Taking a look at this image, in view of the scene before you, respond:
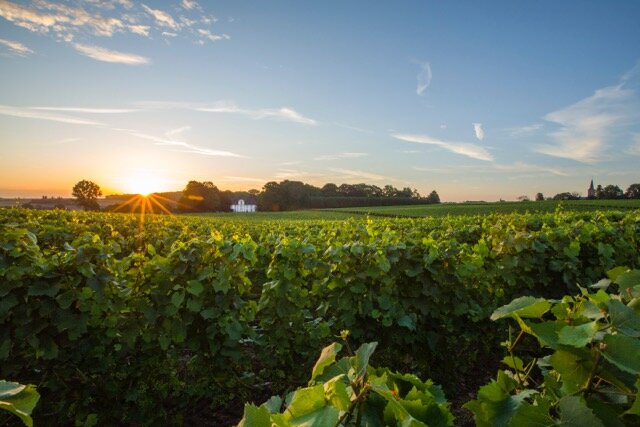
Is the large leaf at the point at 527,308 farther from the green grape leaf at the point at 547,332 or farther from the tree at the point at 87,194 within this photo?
the tree at the point at 87,194

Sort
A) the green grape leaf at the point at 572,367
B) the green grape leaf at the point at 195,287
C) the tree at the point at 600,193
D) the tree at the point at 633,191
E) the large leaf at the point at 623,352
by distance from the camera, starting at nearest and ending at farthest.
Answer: the large leaf at the point at 623,352, the green grape leaf at the point at 572,367, the green grape leaf at the point at 195,287, the tree at the point at 600,193, the tree at the point at 633,191

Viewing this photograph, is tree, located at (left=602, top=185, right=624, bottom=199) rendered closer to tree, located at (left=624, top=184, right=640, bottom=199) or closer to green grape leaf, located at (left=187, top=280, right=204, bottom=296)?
tree, located at (left=624, top=184, right=640, bottom=199)

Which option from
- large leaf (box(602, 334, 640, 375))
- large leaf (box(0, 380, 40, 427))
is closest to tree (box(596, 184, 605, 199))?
large leaf (box(602, 334, 640, 375))

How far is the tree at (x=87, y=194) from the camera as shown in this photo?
10700 cm

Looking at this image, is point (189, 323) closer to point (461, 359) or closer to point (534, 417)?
point (461, 359)

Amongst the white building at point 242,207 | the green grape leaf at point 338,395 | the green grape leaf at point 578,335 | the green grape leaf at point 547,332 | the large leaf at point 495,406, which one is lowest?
the white building at point 242,207

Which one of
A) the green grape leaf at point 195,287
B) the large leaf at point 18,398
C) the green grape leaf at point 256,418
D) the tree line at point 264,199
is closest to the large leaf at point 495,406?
the green grape leaf at point 256,418

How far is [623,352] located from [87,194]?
126 metres

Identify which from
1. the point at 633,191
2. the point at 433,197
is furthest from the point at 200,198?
the point at 633,191

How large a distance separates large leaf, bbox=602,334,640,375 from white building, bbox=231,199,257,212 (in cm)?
11143

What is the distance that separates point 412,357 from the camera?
19.6 ft

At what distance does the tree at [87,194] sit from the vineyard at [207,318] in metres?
111

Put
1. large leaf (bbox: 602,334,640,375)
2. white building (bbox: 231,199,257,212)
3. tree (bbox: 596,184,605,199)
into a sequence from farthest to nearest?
white building (bbox: 231,199,257,212) < tree (bbox: 596,184,605,199) < large leaf (bbox: 602,334,640,375)

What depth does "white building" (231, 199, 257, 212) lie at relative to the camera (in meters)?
111
